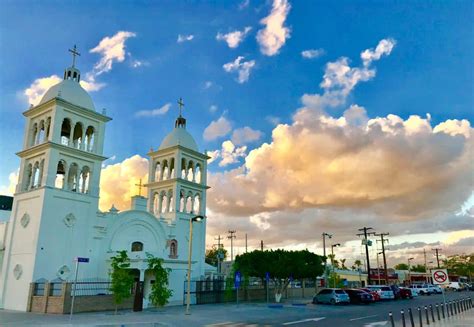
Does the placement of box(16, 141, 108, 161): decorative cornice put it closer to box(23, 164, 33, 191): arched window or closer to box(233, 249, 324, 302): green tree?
box(23, 164, 33, 191): arched window

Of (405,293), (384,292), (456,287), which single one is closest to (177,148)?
(384,292)

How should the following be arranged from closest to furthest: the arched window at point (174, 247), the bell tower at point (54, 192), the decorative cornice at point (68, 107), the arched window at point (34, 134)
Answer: the bell tower at point (54, 192)
the decorative cornice at point (68, 107)
the arched window at point (34, 134)
the arched window at point (174, 247)

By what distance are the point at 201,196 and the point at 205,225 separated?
3.55m

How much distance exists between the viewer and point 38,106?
119ft

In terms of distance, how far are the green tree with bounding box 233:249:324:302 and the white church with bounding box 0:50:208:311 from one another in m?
8.89

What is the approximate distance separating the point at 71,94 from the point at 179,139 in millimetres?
15239

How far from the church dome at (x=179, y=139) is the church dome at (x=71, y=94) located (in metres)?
12.7

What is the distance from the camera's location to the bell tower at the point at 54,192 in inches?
1254

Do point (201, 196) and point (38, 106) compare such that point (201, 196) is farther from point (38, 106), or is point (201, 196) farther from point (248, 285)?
point (38, 106)

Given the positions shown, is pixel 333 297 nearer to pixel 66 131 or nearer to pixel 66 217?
pixel 66 217

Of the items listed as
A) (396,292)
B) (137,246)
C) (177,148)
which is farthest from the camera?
(177,148)

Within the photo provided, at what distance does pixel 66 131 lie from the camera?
38.7 meters

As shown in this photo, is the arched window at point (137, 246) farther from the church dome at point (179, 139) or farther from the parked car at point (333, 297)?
the parked car at point (333, 297)

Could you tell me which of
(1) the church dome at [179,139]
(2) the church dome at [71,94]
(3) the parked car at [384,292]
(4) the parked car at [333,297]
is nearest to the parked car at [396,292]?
(3) the parked car at [384,292]
